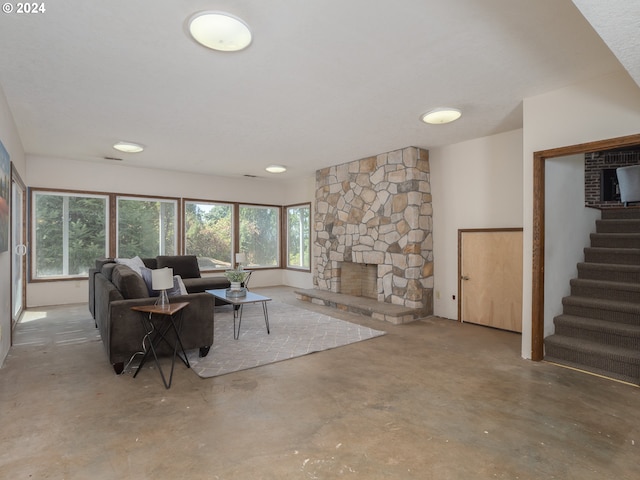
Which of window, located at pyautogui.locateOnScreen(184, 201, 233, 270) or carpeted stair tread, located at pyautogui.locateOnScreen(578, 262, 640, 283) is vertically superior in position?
window, located at pyautogui.locateOnScreen(184, 201, 233, 270)

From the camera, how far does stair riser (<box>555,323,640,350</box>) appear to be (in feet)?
10.6

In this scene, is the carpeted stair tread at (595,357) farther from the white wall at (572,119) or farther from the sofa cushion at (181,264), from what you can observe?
the sofa cushion at (181,264)

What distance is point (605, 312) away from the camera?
3582 mm

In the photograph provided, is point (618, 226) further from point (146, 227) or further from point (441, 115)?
point (146, 227)

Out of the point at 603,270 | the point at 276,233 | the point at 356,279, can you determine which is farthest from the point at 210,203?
the point at 603,270

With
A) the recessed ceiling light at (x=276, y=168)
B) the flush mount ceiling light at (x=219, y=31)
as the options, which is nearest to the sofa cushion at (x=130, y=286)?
the flush mount ceiling light at (x=219, y=31)

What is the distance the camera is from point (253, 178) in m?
8.38

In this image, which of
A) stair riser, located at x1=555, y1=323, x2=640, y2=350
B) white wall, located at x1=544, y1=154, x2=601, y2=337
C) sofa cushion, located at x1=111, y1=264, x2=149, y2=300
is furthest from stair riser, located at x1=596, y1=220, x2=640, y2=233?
sofa cushion, located at x1=111, y1=264, x2=149, y2=300

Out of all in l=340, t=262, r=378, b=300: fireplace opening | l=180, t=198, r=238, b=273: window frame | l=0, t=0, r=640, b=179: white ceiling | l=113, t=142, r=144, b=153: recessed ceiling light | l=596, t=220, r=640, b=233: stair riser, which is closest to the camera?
l=0, t=0, r=640, b=179: white ceiling

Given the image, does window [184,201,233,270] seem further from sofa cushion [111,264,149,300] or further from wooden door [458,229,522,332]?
wooden door [458,229,522,332]

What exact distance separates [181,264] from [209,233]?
5.06ft

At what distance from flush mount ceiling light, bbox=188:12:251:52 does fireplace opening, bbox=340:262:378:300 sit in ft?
15.9

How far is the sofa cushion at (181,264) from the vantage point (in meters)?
6.32

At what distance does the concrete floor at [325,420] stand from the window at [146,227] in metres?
3.51
